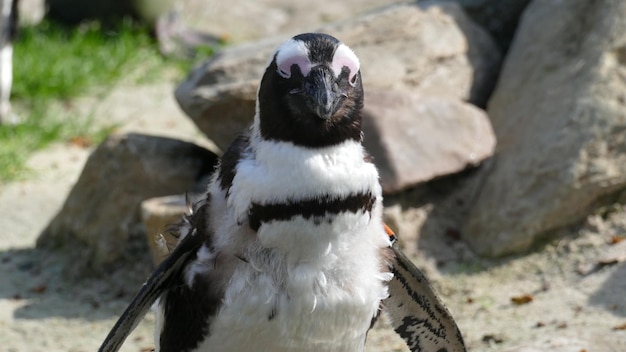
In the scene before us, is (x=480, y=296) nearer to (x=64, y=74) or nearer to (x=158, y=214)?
(x=158, y=214)

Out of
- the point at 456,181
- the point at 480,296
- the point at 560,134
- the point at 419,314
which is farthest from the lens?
the point at 456,181

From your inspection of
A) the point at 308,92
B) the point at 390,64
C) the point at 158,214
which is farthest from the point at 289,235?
the point at 390,64

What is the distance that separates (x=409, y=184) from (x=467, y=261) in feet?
1.26

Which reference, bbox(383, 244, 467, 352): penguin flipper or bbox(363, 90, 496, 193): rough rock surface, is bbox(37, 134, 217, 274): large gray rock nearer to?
bbox(363, 90, 496, 193): rough rock surface

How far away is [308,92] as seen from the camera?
8.47 feet

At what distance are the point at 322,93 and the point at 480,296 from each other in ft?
6.23

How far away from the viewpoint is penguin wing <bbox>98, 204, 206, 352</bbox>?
2873 mm

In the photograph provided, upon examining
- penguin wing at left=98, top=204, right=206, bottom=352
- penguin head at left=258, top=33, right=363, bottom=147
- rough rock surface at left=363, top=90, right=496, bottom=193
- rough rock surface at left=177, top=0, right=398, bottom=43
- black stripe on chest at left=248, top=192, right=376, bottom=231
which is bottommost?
rough rock surface at left=177, top=0, right=398, bottom=43

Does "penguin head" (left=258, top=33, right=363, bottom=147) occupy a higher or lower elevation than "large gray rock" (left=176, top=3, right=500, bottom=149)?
higher

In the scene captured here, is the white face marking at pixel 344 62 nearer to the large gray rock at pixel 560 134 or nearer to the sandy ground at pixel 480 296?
the sandy ground at pixel 480 296

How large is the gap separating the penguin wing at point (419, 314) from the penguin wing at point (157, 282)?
60 cm

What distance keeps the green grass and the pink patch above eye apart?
357 centimetres

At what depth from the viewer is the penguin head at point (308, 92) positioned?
2617mm

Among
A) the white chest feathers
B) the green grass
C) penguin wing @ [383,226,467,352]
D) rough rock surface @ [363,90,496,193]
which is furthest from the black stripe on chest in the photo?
the green grass
